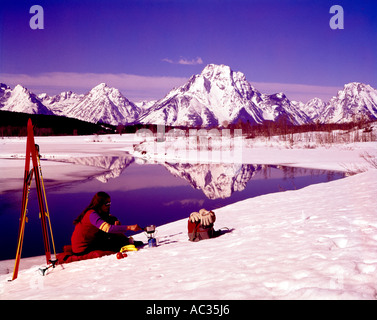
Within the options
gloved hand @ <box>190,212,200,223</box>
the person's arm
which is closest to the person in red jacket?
the person's arm

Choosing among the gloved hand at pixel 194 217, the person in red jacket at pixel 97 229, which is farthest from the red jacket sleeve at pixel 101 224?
the gloved hand at pixel 194 217

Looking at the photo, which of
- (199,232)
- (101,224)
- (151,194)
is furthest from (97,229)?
(151,194)

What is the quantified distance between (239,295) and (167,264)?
1896 millimetres

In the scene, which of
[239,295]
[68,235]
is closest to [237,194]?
[68,235]

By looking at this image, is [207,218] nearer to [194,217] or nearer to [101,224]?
[194,217]

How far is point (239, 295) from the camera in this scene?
11.0 ft

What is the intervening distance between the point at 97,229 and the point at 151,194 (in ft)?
26.0

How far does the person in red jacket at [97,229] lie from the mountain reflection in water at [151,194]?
1843mm

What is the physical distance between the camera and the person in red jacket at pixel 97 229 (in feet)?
18.4

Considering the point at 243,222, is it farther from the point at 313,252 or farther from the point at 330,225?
the point at 313,252

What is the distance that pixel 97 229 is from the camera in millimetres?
6008

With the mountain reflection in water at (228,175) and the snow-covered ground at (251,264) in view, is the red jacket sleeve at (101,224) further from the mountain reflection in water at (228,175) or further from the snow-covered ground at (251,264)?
the mountain reflection in water at (228,175)

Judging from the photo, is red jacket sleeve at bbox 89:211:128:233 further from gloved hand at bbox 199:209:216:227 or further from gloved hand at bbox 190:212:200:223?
gloved hand at bbox 199:209:216:227

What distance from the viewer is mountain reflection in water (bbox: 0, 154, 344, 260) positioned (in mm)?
9137
